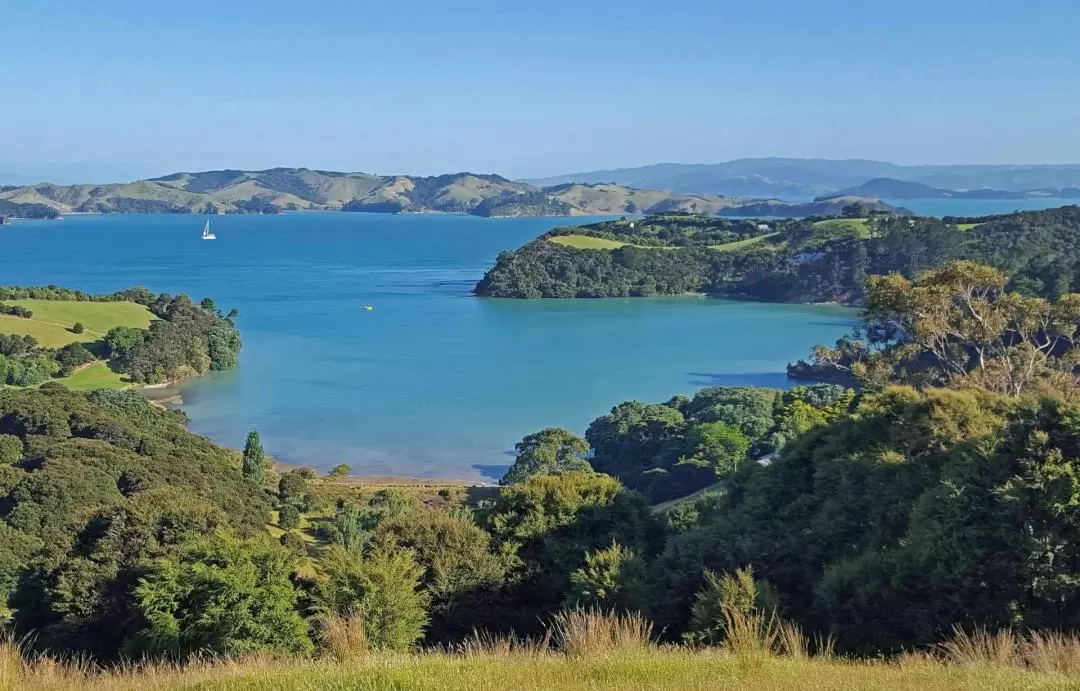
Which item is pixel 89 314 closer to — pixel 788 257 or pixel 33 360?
pixel 33 360

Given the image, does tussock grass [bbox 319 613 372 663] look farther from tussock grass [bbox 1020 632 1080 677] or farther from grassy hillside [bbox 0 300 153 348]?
grassy hillside [bbox 0 300 153 348]

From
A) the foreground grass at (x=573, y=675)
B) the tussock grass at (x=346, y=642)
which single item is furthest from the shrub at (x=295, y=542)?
the foreground grass at (x=573, y=675)

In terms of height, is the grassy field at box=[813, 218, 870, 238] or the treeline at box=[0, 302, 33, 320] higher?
the grassy field at box=[813, 218, 870, 238]

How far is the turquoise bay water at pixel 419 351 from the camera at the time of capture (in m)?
32.0

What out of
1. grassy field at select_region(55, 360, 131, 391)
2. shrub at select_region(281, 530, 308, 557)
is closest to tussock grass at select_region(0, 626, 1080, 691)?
shrub at select_region(281, 530, 308, 557)

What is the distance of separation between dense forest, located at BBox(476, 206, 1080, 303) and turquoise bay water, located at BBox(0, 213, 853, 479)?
13.3 feet

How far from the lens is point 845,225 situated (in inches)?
3396

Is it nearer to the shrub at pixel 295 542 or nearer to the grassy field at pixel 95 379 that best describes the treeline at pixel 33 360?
the grassy field at pixel 95 379

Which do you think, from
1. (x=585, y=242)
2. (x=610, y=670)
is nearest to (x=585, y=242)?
(x=585, y=242)

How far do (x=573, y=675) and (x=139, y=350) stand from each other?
40070 mm

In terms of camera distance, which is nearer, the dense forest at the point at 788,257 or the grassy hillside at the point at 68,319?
the grassy hillside at the point at 68,319

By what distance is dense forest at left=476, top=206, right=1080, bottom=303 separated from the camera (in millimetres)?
69312

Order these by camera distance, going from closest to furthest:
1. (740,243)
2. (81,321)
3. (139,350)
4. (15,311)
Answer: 1. (139,350)
2. (15,311)
3. (81,321)
4. (740,243)

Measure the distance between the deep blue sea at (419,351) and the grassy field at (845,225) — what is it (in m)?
19.0
